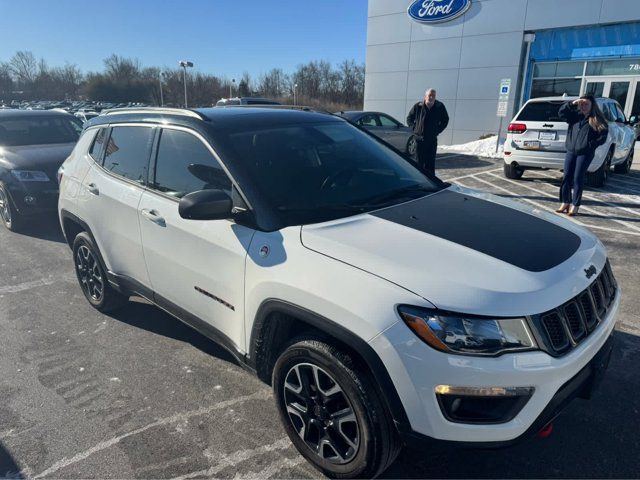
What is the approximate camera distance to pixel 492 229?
8.13 ft

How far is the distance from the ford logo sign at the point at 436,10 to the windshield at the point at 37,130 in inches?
666

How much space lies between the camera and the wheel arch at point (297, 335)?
191 cm

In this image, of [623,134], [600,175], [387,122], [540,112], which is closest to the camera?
[540,112]

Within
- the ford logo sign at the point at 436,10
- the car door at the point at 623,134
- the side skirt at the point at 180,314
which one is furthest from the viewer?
the ford logo sign at the point at 436,10

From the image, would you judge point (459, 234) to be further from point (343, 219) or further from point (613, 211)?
point (613, 211)

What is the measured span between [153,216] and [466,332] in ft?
7.15

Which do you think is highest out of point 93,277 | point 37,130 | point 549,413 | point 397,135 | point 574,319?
point 37,130

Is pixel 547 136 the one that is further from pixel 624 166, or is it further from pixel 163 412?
pixel 163 412

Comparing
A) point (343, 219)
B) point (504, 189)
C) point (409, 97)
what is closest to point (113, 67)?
point (409, 97)

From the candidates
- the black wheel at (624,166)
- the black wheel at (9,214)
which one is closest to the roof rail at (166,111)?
the black wheel at (9,214)

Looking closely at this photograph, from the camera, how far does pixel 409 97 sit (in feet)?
72.0

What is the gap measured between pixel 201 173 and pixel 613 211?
7.36m

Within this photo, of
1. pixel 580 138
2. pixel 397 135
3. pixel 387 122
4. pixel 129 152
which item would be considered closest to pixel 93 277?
pixel 129 152

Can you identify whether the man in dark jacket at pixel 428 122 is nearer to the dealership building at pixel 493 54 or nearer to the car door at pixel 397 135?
the car door at pixel 397 135
